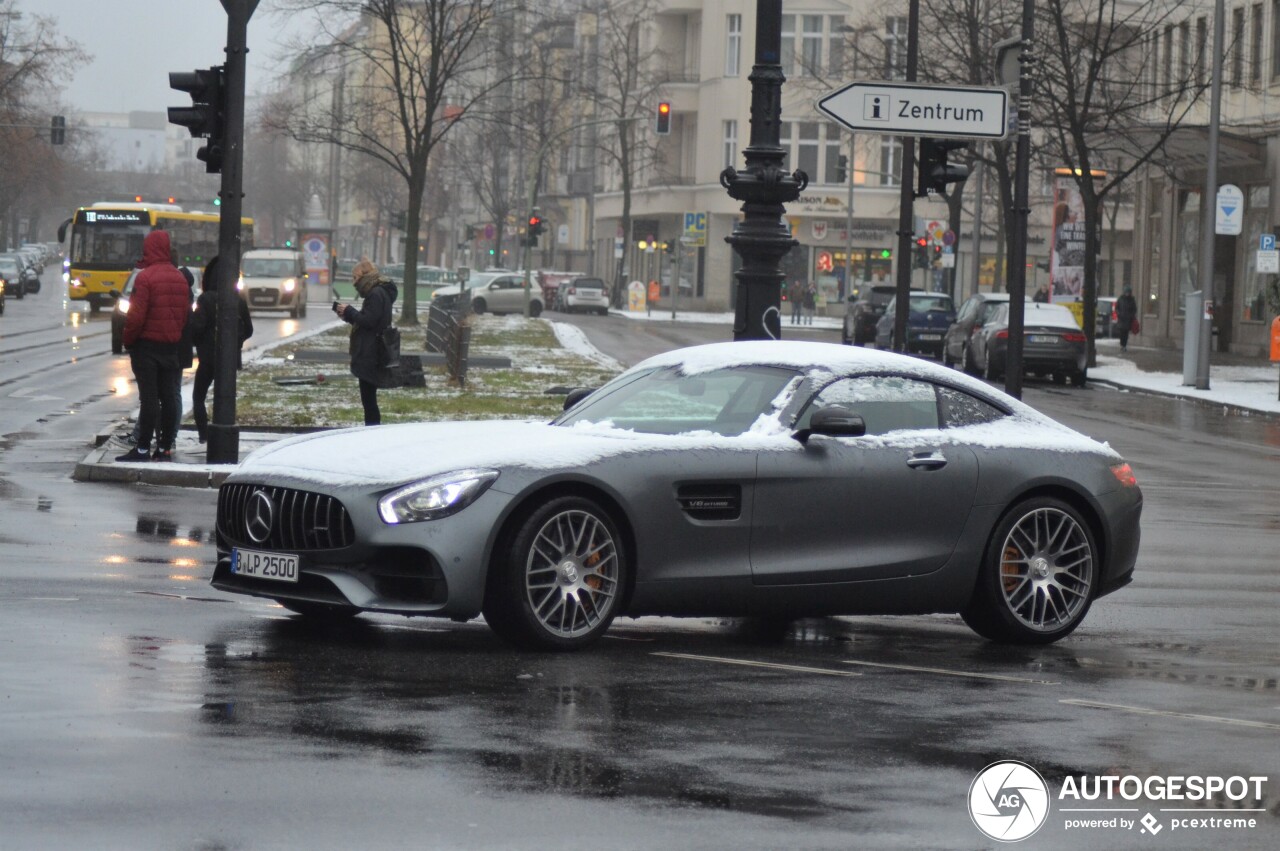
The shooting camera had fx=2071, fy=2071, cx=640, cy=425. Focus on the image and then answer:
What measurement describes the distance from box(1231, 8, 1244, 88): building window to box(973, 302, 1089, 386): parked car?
13.7 m

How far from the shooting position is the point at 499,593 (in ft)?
27.9

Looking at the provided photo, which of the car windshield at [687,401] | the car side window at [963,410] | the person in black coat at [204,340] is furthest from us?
the person in black coat at [204,340]

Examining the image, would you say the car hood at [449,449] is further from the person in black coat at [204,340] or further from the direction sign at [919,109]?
the person in black coat at [204,340]

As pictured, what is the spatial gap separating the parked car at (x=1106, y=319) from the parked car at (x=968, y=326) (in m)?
27.0

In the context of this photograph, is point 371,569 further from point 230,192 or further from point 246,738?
→ point 230,192

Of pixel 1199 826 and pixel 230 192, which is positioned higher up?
pixel 230 192

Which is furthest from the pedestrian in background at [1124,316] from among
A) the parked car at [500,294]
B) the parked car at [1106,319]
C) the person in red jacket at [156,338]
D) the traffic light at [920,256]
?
the person in red jacket at [156,338]

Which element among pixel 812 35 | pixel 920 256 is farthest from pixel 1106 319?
pixel 812 35

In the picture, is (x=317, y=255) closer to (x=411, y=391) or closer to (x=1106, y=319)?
(x=1106, y=319)

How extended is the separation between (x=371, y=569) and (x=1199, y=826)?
369 cm

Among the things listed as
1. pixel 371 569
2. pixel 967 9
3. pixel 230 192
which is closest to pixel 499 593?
pixel 371 569

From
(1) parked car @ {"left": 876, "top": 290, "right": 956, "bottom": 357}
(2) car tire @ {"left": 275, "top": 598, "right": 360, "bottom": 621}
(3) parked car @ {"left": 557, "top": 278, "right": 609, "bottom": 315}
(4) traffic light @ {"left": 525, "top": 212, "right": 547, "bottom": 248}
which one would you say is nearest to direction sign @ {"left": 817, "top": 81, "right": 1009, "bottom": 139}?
(2) car tire @ {"left": 275, "top": 598, "right": 360, "bottom": 621}

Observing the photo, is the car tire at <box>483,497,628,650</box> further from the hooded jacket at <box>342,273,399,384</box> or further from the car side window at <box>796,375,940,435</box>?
the hooded jacket at <box>342,273,399,384</box>

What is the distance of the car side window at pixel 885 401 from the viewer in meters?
9.47
